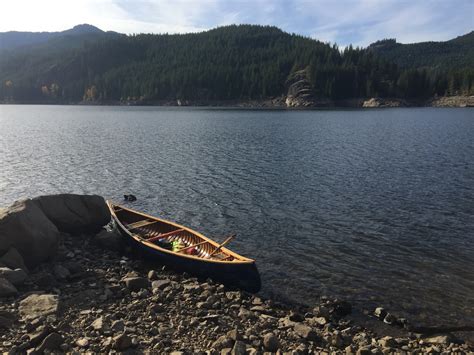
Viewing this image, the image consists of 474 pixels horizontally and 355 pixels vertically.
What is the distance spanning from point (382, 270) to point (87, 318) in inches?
553

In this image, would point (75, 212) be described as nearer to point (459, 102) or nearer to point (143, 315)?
point (143, 315)

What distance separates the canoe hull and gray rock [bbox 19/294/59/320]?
5.89 meters

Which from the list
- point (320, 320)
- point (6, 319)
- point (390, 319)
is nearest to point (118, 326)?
point (6, 319)

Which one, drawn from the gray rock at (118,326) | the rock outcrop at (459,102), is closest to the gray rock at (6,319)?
the gray rock at (118,326)

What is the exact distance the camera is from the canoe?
17891mm

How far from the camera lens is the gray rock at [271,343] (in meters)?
12.8

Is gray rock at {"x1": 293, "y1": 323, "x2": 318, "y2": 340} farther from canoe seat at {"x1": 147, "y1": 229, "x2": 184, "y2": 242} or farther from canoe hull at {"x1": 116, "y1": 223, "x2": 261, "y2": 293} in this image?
canoe seat at {"x1": 147, "y1": 229, "x2": 184, "y2": 242}

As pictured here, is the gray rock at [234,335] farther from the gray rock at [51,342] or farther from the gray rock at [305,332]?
the gray rock at [51,342]

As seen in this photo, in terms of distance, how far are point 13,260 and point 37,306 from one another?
4.56 meters

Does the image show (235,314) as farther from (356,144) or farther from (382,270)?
(356,144)

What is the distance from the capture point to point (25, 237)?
1922 centimetres

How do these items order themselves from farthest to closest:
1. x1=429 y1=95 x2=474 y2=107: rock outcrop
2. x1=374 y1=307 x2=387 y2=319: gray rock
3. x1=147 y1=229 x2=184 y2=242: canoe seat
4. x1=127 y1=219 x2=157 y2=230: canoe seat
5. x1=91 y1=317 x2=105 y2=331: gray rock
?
x1=429 y1=95 x2=474 y2=107: rock outcrop
x1=127 y1=219 x2=157 y2=230: canoe seat
x1=147 y1=229 x2=184 y2=242: canoe seat
x1=374 y1=307 x2=387 y2=319: gray rock
x1=91 y1=317 x2=105 y2=331: gray rock

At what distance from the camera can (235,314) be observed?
15453mm

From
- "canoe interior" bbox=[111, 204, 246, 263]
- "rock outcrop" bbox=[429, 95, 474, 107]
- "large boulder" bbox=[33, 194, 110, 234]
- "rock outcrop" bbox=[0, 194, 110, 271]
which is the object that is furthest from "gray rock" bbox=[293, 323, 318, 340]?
"rock outcrop" bbox=[429, 95, 474, 107]
